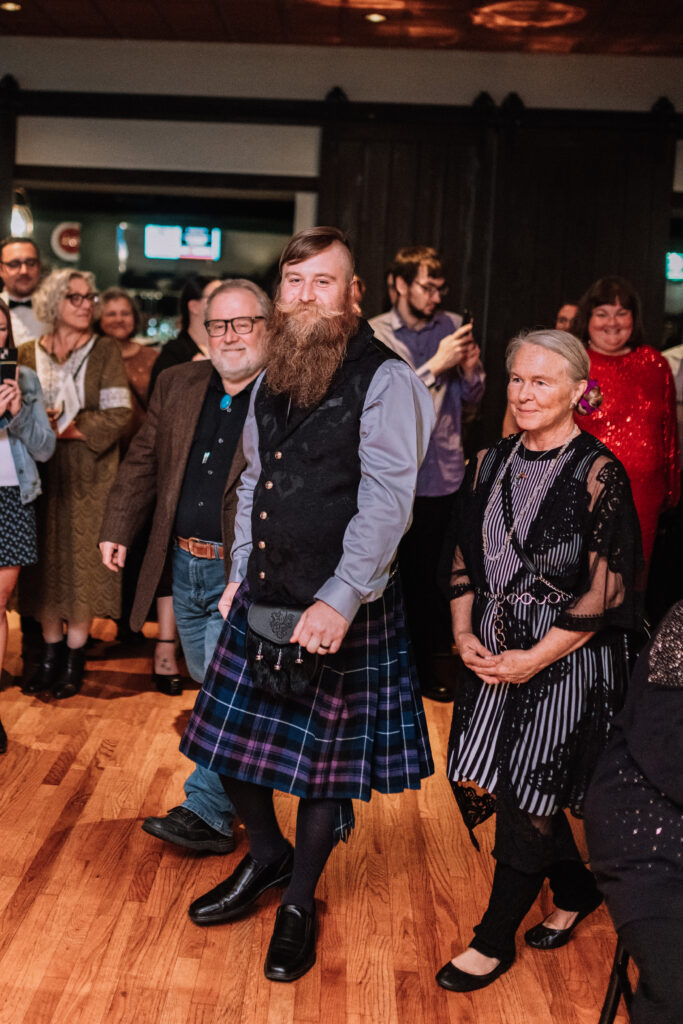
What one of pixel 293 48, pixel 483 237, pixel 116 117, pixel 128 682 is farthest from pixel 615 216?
pixel 128 682

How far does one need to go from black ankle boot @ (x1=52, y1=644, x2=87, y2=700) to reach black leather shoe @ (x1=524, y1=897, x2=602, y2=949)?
2.36m

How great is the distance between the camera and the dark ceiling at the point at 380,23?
5500mm

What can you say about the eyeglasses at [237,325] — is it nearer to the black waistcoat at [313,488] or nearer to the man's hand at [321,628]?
the black waistcoat at [313,488]

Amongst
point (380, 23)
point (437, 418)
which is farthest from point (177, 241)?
point (437, 418)

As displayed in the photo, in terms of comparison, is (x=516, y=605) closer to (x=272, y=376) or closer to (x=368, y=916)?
(x=272, y=376)

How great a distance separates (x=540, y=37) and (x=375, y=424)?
15.1 ft

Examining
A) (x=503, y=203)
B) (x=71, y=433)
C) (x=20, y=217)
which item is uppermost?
(x=503, y=203)

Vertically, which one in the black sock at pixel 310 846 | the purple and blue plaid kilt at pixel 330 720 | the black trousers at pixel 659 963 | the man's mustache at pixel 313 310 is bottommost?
the black sock at pixel 310 846

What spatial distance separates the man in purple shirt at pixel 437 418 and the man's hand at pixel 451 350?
0.05 metres

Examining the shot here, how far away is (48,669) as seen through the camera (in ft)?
14.6

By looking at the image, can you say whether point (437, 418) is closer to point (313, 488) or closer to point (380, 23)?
point (313, 488)

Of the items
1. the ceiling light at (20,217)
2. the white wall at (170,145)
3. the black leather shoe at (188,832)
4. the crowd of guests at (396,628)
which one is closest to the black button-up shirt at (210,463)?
the crowd of guests at (396,628)

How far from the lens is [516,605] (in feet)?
7.85

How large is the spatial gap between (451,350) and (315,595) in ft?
6.70
